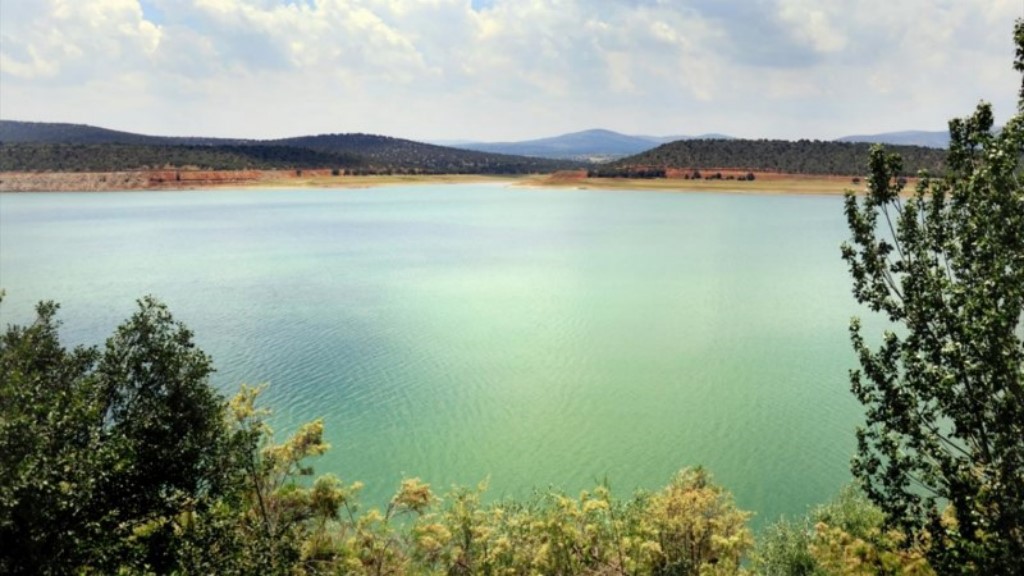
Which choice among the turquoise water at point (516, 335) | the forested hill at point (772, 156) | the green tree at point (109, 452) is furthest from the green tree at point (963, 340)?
the forested hill at point (772, 156)

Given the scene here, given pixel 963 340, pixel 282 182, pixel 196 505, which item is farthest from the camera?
pixel 282 182

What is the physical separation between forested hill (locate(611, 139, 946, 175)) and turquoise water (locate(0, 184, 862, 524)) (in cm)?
5688

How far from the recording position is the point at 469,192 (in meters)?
153

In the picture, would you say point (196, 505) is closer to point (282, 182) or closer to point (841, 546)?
point (841, 546)

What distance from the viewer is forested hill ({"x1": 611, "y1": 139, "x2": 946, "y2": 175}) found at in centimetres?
13125

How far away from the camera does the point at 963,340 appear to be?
8992mm

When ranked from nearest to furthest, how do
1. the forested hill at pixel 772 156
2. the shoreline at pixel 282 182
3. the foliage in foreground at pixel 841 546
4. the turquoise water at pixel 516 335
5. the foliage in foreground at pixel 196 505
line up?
the foliage in foreground at pixel 196 505 < the foliage in foreground at pixel 841 546 < the turquoise water at pixel 516 335 < the shoreline at pixel 282 182 < the forested hill at pixel 772 156

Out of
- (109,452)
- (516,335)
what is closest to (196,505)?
(109,452)

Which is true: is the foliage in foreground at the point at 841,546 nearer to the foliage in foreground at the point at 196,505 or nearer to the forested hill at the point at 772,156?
the foliage in foreground at the point at 196,505

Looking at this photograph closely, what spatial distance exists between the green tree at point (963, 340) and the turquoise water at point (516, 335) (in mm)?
9561

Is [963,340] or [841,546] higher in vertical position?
[963,340]

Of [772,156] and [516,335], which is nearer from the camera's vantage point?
[516,335]

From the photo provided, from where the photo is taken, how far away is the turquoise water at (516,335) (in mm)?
21953

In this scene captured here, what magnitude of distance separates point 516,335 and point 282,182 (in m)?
132
